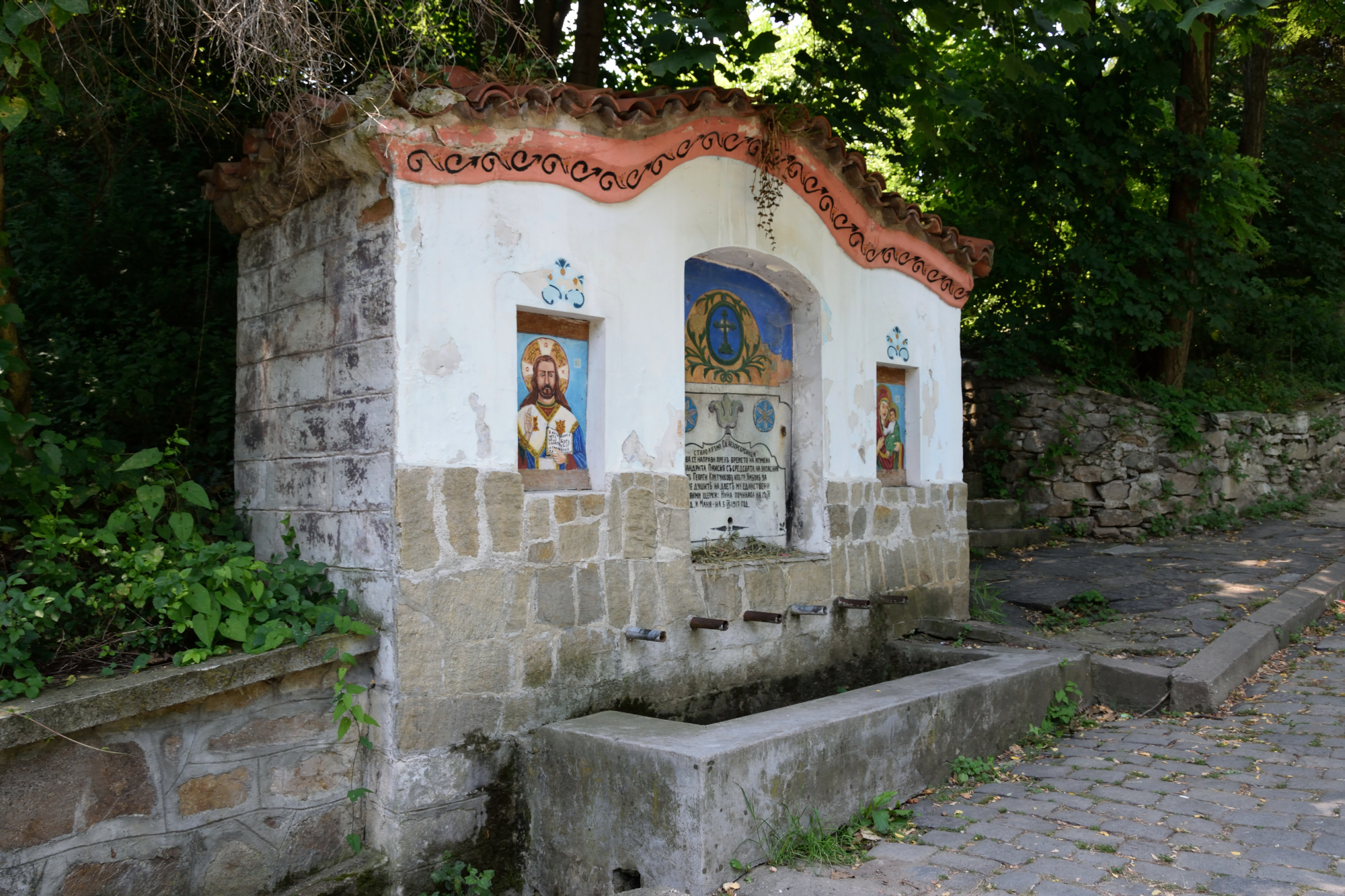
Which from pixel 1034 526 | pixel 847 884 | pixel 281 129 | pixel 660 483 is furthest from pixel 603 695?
pixel 1034 526

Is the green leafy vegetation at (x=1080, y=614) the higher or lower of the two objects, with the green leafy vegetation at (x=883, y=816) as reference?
higher

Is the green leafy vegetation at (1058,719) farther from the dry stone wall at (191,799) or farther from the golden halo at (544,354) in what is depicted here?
the dry stone wall at (191,799)

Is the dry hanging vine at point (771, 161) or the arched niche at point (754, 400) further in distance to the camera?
the arched niche at point (754, 400)

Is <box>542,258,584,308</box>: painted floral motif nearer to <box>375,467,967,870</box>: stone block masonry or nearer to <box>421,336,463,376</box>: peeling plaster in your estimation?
<box>421,336,463,376</box>: peeling plaster

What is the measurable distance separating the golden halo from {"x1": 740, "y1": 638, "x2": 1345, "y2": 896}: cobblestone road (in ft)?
6.79

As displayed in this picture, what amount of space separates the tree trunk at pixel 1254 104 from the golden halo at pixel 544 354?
35.6ft

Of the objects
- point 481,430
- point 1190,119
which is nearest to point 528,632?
point 481,430

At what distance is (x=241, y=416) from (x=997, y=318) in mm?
8593

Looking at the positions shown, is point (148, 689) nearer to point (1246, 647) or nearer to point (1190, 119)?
point (1246, 647)

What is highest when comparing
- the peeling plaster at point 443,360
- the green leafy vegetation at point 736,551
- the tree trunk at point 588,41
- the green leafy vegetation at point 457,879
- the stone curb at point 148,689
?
the tree trunk at point 588,41

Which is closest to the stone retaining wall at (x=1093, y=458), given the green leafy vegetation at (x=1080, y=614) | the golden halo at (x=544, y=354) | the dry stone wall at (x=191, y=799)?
the green leafy vegetation at (x=1080, y=614)

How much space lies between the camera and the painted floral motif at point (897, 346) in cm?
588

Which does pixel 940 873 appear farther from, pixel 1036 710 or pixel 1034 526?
pixel 1034 526

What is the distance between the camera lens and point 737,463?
17.0 feet
